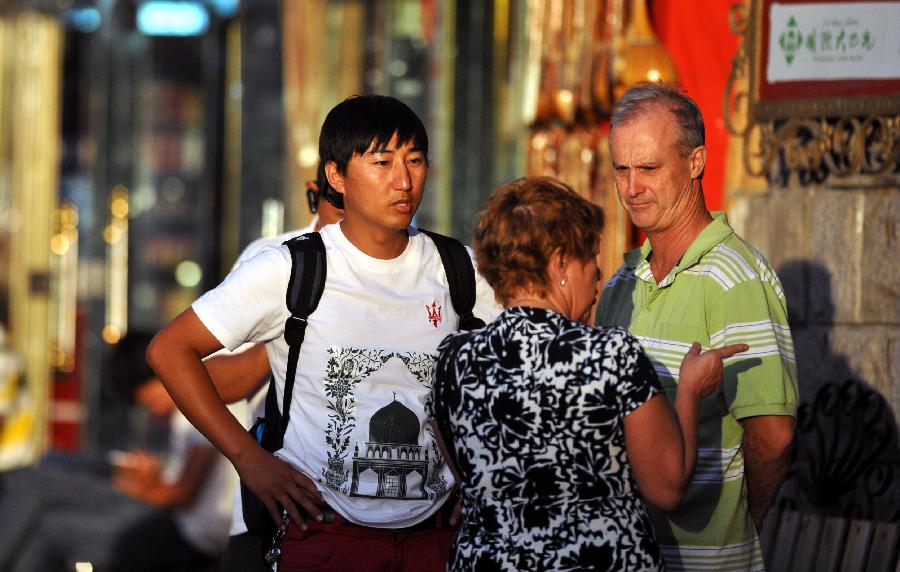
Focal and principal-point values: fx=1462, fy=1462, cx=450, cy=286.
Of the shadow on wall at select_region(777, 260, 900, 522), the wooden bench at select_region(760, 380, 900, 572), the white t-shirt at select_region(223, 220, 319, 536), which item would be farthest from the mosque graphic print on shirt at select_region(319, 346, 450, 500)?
the shadow on wall at select_region(777, 260, 900, 522)

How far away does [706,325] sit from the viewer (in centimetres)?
328

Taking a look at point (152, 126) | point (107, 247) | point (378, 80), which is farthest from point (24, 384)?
point (378, 80)

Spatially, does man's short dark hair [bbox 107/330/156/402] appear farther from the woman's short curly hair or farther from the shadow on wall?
the woman's short curly hair

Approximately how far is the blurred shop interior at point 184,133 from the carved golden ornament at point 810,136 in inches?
48.9

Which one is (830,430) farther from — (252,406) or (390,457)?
(390,457)

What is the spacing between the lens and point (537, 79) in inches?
254

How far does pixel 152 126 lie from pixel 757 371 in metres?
8.17

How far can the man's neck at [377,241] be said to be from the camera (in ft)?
11.1

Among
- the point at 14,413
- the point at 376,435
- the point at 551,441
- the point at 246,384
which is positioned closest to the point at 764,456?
the point at 551,441

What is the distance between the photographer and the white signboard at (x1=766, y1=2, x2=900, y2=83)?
189 inches

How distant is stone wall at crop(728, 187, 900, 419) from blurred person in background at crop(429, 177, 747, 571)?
7.11 ft

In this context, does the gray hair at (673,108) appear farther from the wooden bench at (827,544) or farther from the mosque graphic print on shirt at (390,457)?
the wooden bench at (827,544)

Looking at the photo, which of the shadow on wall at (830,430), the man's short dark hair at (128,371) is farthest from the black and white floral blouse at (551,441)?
the man's short dark hair at (128,371)

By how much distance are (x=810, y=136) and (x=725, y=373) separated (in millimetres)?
2094
